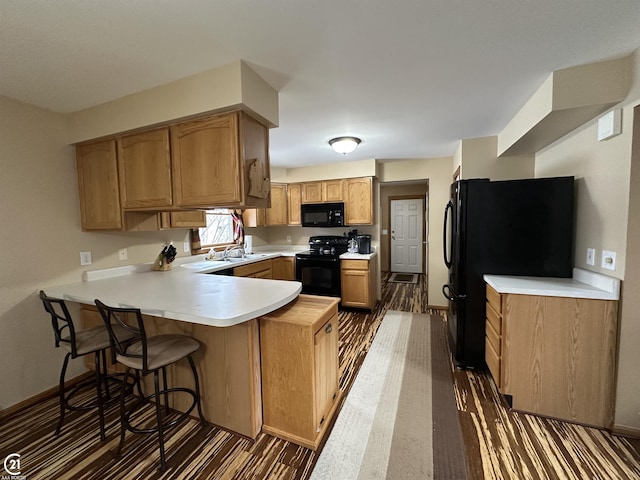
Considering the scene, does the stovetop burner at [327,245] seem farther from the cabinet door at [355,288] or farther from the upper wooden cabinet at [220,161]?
the upper wooden cabinet at [220,161]

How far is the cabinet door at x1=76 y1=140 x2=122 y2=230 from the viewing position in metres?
2.21

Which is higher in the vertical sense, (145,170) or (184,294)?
(145,170)

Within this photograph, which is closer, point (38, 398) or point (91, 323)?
point (38, 398)

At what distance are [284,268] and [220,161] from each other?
2.74 meters

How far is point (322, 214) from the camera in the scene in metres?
4.29

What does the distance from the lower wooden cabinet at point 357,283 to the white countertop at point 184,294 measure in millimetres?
1985

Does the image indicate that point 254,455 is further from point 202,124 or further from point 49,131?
point 49,131

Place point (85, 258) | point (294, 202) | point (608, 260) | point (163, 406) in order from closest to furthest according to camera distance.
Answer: point (608, 260) < point (163, 406) < point (85, 258) < point (294, 202)

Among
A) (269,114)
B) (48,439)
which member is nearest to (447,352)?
(269,114)

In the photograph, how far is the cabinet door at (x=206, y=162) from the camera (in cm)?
171

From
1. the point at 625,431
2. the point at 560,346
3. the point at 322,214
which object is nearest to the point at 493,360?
the point at 560,346

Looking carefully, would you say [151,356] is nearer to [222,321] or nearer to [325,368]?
[222,321]

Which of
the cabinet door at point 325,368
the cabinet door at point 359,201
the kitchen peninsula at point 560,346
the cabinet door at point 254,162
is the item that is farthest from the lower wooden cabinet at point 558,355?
the cabinet door at point 359,201

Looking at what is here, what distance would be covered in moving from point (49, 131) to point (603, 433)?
4694mm
